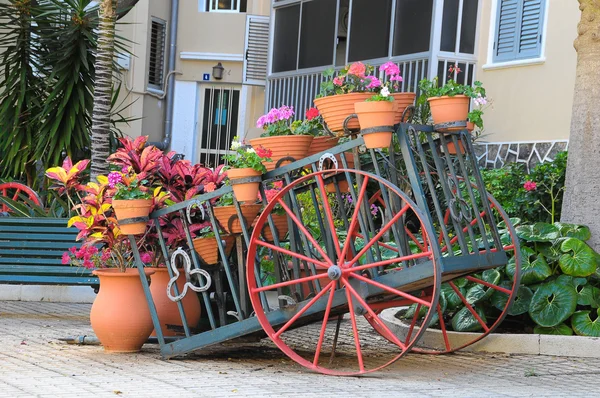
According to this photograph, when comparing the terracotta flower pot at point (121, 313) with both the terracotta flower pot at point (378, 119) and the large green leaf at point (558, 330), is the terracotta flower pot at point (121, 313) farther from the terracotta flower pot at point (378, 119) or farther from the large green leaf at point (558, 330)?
the large green leaf at point (558, 330)

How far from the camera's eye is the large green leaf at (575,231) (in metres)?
7.88

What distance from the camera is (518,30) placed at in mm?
13320

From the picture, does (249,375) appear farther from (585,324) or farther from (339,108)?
(585,324)

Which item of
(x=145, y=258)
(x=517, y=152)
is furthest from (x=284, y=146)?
(x=517, y=152)

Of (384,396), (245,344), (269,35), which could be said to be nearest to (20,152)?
(269,35)

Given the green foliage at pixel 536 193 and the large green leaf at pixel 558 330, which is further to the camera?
the green foliage at pixel 536 193

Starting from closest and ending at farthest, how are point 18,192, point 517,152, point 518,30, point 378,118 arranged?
point 378,118 < point 18,192 < point 517,152 < point 518,30

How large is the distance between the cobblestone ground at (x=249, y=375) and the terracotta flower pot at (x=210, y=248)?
2.21ft

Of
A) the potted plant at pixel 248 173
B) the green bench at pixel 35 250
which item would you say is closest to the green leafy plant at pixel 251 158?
the potted plant at pixel 248 173

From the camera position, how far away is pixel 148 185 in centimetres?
724

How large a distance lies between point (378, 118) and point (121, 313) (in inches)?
87.2

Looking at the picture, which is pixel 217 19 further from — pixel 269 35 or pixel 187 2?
pixel 269 35

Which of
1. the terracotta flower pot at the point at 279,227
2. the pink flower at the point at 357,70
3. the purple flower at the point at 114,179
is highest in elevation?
the pink flower at the point at 357,70

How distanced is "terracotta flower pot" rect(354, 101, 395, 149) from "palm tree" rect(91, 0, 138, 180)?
5.62 metres
